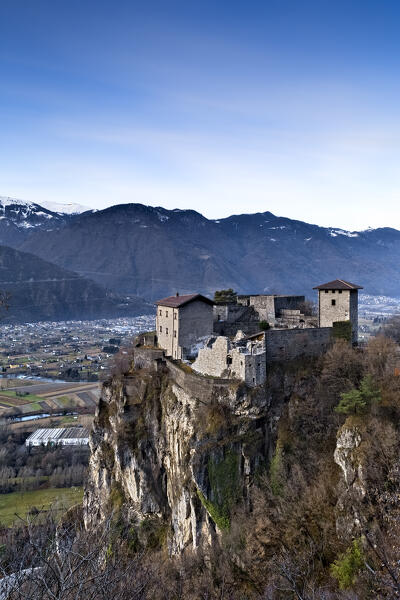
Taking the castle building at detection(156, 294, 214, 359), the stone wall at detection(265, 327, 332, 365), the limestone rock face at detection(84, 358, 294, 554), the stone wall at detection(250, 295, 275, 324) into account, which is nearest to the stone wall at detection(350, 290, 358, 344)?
the stone wall at detection(265, 327, 332, 365)

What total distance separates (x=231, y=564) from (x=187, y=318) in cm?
2153

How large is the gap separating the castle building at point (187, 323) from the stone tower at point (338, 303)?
11.1 meters

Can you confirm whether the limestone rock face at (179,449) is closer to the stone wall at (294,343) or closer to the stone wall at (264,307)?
the stone wall at (294,343)

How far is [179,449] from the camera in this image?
3916 cm

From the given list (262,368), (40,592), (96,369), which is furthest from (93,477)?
(96,369)

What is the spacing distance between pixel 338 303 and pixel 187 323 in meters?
14.5

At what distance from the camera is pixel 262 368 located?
117 feet

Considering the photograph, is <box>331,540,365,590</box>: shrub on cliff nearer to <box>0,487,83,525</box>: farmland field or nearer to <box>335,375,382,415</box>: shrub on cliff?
<box>335,375,382,415</box>: shrub on cliff

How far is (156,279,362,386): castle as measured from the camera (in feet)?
120

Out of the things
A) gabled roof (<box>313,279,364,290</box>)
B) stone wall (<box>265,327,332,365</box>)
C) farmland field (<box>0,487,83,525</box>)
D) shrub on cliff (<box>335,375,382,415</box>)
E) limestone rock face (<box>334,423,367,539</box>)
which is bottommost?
farmland field (<box>0,487,83,525</box>)

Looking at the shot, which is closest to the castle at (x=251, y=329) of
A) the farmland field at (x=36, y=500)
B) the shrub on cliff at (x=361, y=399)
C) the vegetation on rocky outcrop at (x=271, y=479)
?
the vegetation on rocky outcrop at (x=271, y=479)

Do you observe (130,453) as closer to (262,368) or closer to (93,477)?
(93,477)

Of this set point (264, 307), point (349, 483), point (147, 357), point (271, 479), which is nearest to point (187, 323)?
point (147, 357)

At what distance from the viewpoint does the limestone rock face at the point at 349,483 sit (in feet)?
94.9
